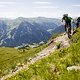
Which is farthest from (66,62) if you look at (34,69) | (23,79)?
(23,79)

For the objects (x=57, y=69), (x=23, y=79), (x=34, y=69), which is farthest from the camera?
(x=34, y=69)

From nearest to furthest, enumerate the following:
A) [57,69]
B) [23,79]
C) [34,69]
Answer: [23,79]
[57,69]
[34,69]

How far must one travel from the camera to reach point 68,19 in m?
113

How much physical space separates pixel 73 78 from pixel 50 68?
5.16 metres

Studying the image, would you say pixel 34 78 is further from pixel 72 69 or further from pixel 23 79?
pixel 72 69

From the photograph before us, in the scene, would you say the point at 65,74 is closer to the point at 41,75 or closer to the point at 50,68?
the point at 41,75

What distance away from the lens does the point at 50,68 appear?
20.4 meters

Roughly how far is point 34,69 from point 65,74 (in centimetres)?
445

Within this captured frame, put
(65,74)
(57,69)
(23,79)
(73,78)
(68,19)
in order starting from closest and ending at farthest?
(73,78), (65,74), (23,79), (57,69), (68,19)

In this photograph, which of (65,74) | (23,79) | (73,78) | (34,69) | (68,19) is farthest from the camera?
(68,19)

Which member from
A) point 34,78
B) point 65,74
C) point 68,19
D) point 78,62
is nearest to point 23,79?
point 34,78

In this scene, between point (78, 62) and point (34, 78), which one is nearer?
point (34, 78)

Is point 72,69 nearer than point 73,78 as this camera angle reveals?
No

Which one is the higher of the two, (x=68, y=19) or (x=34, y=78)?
(x=34, y=78)
